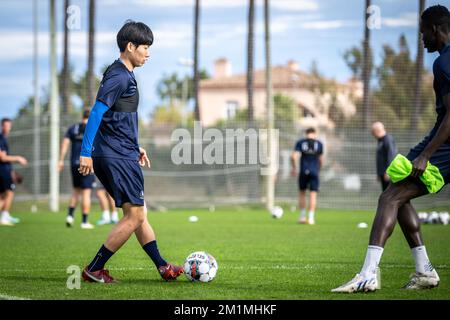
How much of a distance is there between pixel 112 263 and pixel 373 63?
2931 cm

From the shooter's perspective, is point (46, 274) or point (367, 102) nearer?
point (46, 274)

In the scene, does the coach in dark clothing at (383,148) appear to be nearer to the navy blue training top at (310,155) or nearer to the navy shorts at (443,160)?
the navy blue training top at (310,155)

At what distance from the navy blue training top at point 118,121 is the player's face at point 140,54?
0.41 ft

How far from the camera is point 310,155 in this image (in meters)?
19.4

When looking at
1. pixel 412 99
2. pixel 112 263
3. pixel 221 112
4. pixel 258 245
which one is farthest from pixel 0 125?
pixel 221 112

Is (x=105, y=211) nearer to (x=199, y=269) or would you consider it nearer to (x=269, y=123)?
(x=269, y=123)

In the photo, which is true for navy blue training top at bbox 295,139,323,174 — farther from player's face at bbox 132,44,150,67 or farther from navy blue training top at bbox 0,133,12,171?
player's face at bbox 132,44,150,67

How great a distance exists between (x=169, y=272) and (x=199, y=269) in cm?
32

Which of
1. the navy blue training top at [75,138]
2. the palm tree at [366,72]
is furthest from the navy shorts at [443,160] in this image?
the palm tree at [366,72]

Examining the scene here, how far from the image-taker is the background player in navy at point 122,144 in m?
7.67

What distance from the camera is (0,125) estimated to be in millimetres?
20344

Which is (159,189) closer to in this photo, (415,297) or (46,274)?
(46,274)

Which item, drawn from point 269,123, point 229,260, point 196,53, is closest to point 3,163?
point 229,260
